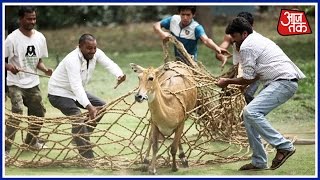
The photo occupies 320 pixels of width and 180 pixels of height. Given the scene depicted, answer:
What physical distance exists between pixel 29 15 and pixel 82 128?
171cm

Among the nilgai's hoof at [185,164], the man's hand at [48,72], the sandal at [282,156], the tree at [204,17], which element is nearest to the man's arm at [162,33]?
the man's hand at [48,72]

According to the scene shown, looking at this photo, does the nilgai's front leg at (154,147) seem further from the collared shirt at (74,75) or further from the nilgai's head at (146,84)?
the collared shirt at (74,75)

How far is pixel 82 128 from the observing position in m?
9.07

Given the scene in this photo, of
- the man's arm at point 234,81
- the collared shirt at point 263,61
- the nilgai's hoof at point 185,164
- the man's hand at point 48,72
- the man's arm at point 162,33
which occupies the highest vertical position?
the man's arm at point 162,33

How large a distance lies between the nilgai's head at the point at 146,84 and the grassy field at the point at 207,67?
3.39 ft

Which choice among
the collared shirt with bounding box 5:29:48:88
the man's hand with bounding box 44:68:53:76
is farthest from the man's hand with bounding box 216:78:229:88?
the collared shirt with bounding box 5:29:48:88

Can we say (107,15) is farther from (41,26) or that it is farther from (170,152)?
(170,152)

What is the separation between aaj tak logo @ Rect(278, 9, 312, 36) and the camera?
30.6 ft

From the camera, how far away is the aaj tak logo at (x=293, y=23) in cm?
932

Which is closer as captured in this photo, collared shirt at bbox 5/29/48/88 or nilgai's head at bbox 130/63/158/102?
nilgai's head at bbox 130/63/158/102

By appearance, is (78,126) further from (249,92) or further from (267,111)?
(249,92)

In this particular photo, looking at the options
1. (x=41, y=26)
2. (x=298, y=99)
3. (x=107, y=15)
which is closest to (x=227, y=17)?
(x=107, y=15)

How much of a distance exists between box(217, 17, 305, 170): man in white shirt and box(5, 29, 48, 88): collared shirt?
108 inches

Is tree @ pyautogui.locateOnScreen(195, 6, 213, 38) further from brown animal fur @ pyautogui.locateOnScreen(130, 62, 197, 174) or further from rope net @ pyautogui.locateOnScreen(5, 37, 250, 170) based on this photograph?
brown animal fur @ pyautogui.locateOnScreen(130, 62, 197, 174)
